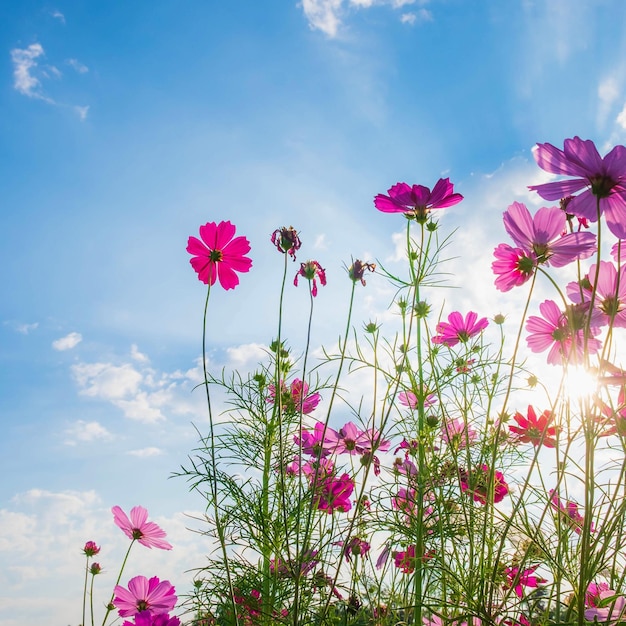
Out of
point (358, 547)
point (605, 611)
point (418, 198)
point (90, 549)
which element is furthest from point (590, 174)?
point (90, 549)

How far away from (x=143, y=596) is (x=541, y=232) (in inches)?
58.7

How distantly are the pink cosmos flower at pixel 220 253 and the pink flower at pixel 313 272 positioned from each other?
16cm

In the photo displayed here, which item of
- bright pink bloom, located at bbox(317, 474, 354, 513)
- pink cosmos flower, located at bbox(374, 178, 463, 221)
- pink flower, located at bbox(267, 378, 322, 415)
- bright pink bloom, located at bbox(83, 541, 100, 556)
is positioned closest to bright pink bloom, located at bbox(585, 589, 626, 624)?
bright pink bloom, located at bbox(317, 474, 354, 513)

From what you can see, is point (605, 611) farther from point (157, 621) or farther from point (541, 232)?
point (157, 621)

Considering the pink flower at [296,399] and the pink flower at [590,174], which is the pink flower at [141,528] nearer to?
the pink flower at [296,399]

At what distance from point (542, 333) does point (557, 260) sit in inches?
7.3

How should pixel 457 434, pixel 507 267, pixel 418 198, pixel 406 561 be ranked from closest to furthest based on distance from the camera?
pixel 507 267
pixel 418 198
pixel 406 561
pixel 457 434

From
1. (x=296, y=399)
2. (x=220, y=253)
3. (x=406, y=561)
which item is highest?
(x=220, y=253)

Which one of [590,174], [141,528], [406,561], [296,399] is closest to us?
[590,174]

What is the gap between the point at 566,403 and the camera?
79 cm

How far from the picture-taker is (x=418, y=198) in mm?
1096

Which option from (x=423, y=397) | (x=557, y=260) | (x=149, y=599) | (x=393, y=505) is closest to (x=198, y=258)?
(x=423, y=397)

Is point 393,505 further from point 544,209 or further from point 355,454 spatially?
point 544,209

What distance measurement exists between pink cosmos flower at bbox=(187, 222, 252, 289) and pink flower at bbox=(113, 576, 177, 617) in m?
1.02
